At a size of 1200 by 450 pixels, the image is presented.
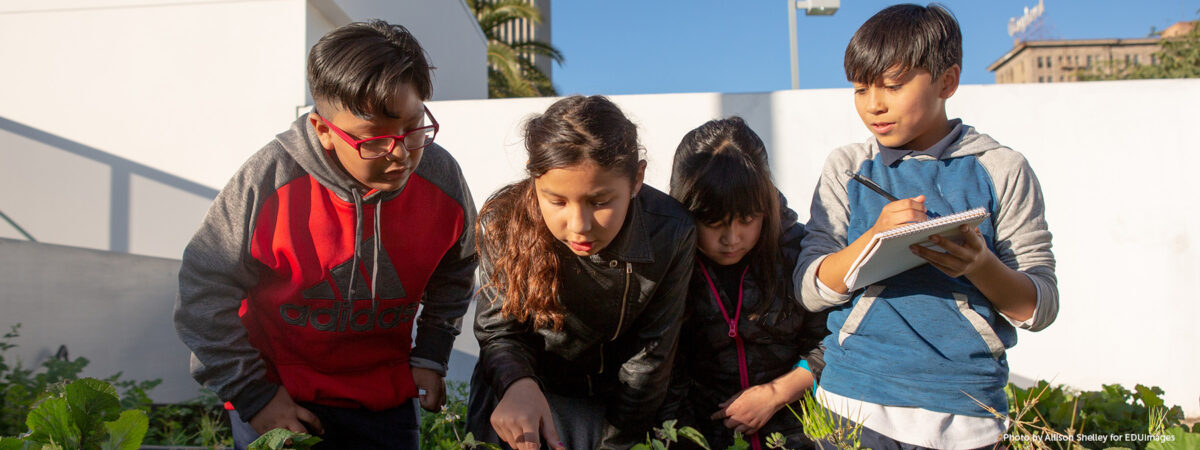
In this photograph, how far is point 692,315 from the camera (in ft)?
7.38

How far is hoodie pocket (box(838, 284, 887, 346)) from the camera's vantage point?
66.9 inches

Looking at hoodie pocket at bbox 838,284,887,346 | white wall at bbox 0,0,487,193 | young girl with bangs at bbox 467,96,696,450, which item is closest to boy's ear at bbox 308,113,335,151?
young girl with bangs at bbox 467,96,696,450

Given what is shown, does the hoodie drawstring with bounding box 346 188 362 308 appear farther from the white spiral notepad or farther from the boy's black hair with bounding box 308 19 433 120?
the white spiral notepad

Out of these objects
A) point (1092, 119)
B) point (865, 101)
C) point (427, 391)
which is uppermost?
point (1092, 119)

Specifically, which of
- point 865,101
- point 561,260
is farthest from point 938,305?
point 561,260

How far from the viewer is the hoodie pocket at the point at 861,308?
5.57 feet

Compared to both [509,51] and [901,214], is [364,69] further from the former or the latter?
[509,51]

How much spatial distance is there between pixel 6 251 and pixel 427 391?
300 centimetres

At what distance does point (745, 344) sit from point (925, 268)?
669 millimetres

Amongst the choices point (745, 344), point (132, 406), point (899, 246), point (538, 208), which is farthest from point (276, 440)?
point (132, 406)

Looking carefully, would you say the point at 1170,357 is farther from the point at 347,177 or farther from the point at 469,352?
the point at 347,177

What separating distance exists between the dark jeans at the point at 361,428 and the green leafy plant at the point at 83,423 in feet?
3.11

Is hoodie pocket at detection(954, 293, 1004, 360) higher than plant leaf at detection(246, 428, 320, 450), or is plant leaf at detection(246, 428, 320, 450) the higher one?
hoodie pocket at detection(954, 293, 1004, 360)

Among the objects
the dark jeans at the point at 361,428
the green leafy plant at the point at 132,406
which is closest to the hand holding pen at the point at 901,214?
the dark jeans at the point at 361,428
